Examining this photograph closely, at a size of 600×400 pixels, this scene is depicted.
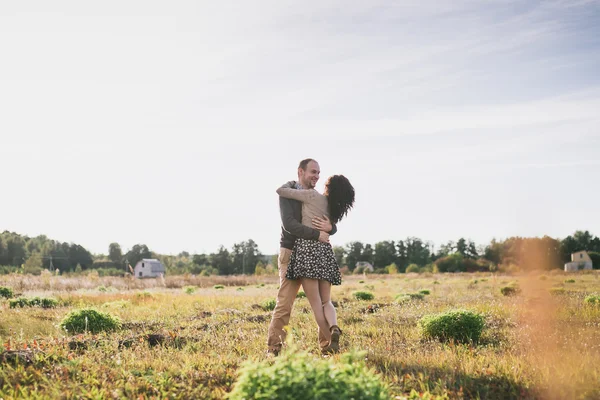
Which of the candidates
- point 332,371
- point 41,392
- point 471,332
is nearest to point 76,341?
point 41,392

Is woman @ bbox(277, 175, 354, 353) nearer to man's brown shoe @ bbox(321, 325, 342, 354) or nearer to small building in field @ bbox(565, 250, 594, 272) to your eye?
man's brown shoe @ bbox(321, 325, 342, 354)

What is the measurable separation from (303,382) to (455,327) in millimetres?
4935

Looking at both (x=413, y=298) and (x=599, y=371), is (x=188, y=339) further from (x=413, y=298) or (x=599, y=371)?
(x=413, y=298)

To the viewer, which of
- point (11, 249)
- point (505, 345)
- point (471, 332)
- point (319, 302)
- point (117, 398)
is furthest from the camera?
point (11, 249)

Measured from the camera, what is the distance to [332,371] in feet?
9.62

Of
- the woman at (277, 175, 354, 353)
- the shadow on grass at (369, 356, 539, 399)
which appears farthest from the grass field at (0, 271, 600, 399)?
the woman at (277, 175, 354, 353)

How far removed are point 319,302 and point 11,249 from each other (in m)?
81.2

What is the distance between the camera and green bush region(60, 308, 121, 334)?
830 centimetres

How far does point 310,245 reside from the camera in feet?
19.5

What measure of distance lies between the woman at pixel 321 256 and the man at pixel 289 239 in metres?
0.09

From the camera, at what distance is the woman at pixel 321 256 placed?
5840mm

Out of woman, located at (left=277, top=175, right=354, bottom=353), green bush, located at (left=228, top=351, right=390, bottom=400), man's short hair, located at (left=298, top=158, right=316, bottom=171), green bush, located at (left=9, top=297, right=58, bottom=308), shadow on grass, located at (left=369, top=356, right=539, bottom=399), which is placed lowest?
green bush, located at (left=9, top=297, right=58, bottom=308)

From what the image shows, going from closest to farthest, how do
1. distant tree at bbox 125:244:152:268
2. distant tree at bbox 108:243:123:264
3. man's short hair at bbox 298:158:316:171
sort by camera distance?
man's short hair at bbox 298:158:316:171 < distant tree at bbox 108:243:123:264 < distant tree at bbox 125:244:152:268

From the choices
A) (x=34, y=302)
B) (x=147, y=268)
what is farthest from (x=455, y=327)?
(x=147, y=268)
